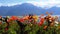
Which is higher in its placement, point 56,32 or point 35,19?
point 35,19

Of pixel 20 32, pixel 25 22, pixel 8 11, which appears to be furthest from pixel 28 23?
pixel 8 11

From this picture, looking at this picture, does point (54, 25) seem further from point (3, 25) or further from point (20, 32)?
point (3, 25)

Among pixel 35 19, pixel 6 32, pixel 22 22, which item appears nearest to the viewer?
pixel 6 32

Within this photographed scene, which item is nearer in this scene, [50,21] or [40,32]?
[40,32]

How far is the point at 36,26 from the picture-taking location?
1.46 m

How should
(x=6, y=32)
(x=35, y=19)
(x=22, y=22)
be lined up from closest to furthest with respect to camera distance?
(x=6, y=32), (x=22, y=22), (x=35, y=19)

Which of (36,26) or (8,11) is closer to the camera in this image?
(36,26)

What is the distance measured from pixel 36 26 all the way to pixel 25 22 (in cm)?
12

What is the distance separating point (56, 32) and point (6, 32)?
0.45 metres

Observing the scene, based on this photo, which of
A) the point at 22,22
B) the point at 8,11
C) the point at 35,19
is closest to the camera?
the point at 22,22

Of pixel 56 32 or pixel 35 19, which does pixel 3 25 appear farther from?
pixel 56 32

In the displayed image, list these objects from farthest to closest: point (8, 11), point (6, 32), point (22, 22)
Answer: point (8, 11), point (22, 22), point (6, 32)

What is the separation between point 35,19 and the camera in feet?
5.18

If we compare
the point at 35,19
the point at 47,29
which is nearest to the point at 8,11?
the point at 35,19
